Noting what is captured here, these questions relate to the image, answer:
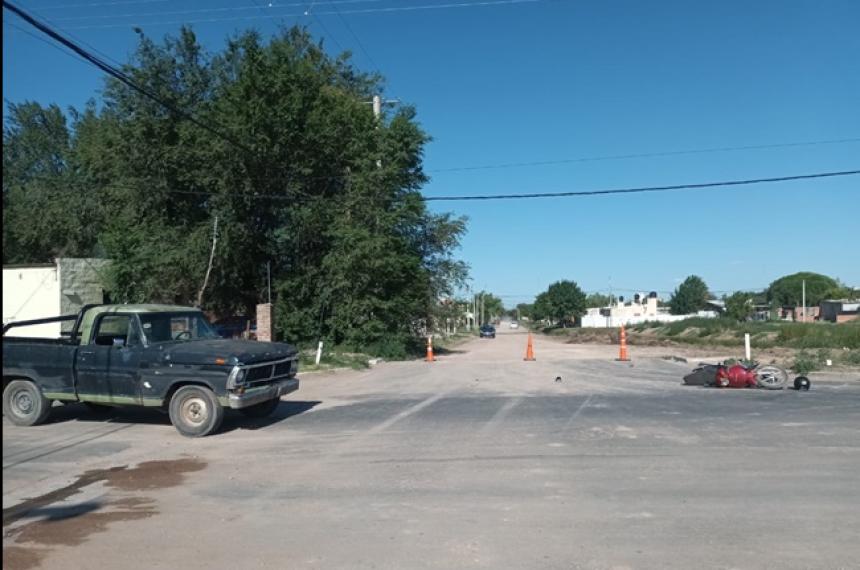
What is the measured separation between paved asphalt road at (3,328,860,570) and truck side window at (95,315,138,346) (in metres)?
1.50

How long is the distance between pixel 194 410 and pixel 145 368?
3.41 feet

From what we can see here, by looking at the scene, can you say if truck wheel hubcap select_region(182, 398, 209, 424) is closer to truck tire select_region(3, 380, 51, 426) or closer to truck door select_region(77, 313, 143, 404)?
truck door select_region(77, 313, 143, 404)

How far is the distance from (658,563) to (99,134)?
126 feet

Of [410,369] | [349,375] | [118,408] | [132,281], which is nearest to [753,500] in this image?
[118,408]

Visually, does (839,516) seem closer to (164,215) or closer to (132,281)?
(132,281)

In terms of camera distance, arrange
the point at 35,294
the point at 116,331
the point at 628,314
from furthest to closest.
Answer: the point at 628,314 → the point at 35,294 → the point at 116,331

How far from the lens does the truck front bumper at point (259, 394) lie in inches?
425

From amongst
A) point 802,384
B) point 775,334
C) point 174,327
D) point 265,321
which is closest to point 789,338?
point 775,334

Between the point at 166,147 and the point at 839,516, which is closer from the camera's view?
the point at 839,516

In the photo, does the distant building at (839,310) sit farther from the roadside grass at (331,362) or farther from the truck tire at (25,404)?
the truck tire at (25,404)

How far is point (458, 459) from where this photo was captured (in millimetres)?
9008

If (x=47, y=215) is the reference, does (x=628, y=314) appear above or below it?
below

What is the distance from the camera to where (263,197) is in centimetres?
3084

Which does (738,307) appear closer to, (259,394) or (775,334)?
(775,334)
